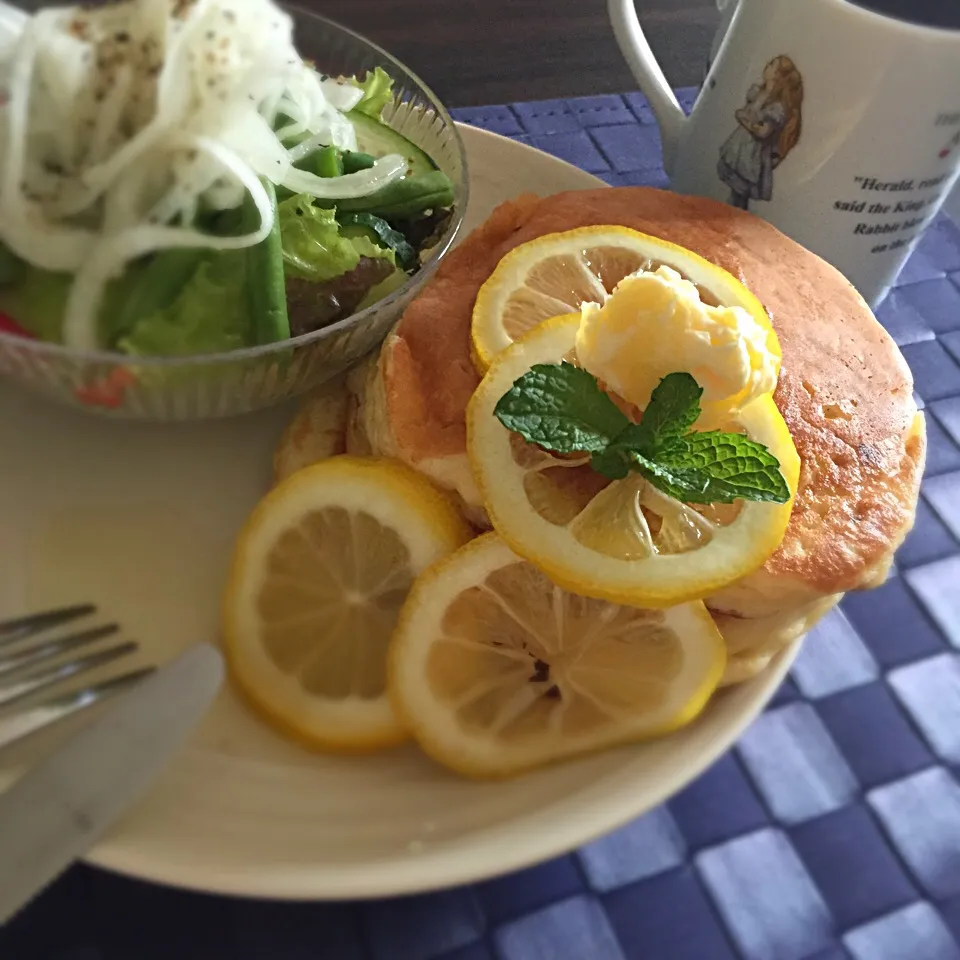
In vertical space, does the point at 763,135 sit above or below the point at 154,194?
above

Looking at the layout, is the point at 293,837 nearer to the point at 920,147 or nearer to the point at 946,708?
the point at 946,708

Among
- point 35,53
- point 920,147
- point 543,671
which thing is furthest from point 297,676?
point 920,147

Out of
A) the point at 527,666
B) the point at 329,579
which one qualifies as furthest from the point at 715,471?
the point at 329,579

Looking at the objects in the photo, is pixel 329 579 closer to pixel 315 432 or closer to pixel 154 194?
pixel 315 432

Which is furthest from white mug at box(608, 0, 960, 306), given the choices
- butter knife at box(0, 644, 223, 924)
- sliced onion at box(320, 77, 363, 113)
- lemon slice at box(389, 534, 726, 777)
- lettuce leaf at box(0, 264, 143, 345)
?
butter knife at box(0, 644, 223, 924)

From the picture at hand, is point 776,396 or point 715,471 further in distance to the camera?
point 776,396

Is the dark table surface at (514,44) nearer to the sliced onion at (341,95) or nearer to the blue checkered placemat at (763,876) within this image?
the sliced onion at (341,95)

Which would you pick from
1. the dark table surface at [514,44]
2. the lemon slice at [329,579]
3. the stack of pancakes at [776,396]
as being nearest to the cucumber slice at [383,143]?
the stack of pancakes at [776,396]
